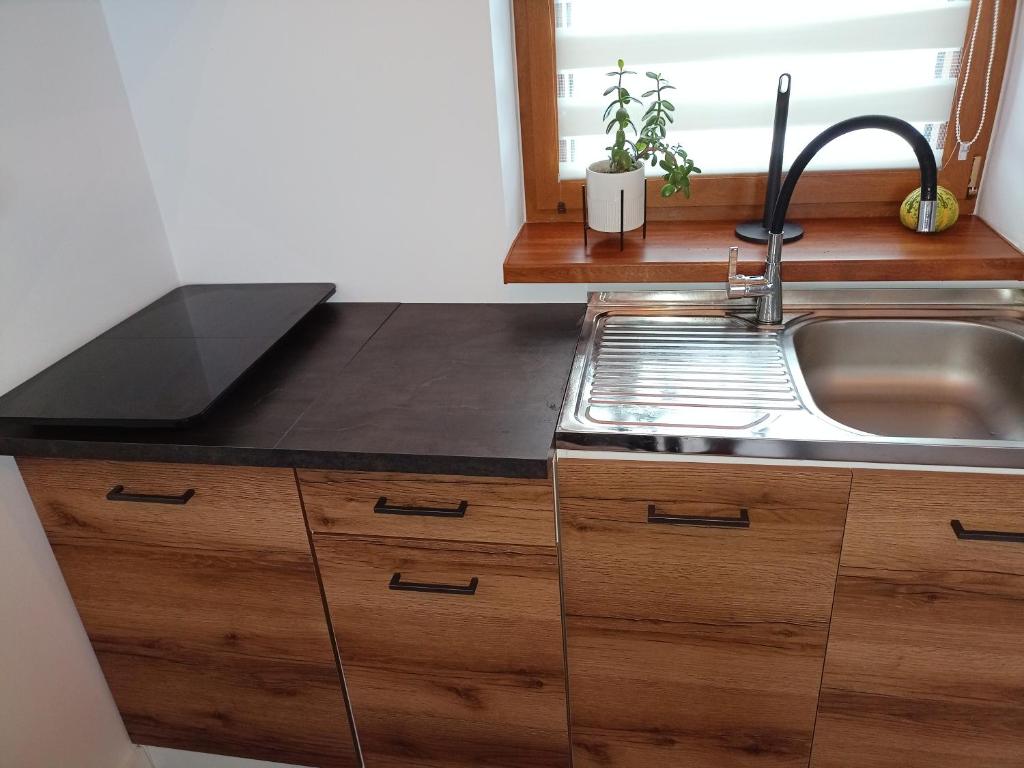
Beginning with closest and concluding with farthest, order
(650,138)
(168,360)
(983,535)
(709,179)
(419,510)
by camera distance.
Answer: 1. (983,535)
2. (419,510)
3. (168,360)
4. (650,138)
5. (709,179)

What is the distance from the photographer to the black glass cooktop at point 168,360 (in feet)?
4.43

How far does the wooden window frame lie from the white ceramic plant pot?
13 cm

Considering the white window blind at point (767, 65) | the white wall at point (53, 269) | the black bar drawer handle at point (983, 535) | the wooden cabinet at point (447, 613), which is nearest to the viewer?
the black bar drawer handle at point (983, 535)

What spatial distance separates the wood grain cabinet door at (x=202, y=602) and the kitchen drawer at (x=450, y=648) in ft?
0.24

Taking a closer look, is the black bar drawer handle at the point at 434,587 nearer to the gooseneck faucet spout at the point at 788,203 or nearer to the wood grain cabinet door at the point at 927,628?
the wood grain cabinet door at the point at 927,628

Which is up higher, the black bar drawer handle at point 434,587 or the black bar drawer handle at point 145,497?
the black bar drawer handle at point 145,497

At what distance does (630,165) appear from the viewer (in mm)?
1652

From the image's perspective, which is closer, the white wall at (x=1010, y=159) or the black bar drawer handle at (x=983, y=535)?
the black bar drawer handle at (x=983, y=535)

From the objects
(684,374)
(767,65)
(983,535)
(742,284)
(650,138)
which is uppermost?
(767,65)

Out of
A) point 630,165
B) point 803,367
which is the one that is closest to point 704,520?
point 803,367

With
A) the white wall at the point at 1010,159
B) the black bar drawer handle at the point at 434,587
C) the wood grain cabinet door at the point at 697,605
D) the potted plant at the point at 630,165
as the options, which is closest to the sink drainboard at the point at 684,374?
the wood grain cabinet door at the point at 697,605

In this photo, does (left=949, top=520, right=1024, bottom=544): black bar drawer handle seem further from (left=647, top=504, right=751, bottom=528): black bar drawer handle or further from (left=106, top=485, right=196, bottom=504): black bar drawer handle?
(left=106, top=485, right=196, bottom=504): black bar drawer handle

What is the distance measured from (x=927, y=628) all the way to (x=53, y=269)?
1.72 m

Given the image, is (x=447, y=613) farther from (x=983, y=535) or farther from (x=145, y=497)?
(x=983, y=535)
